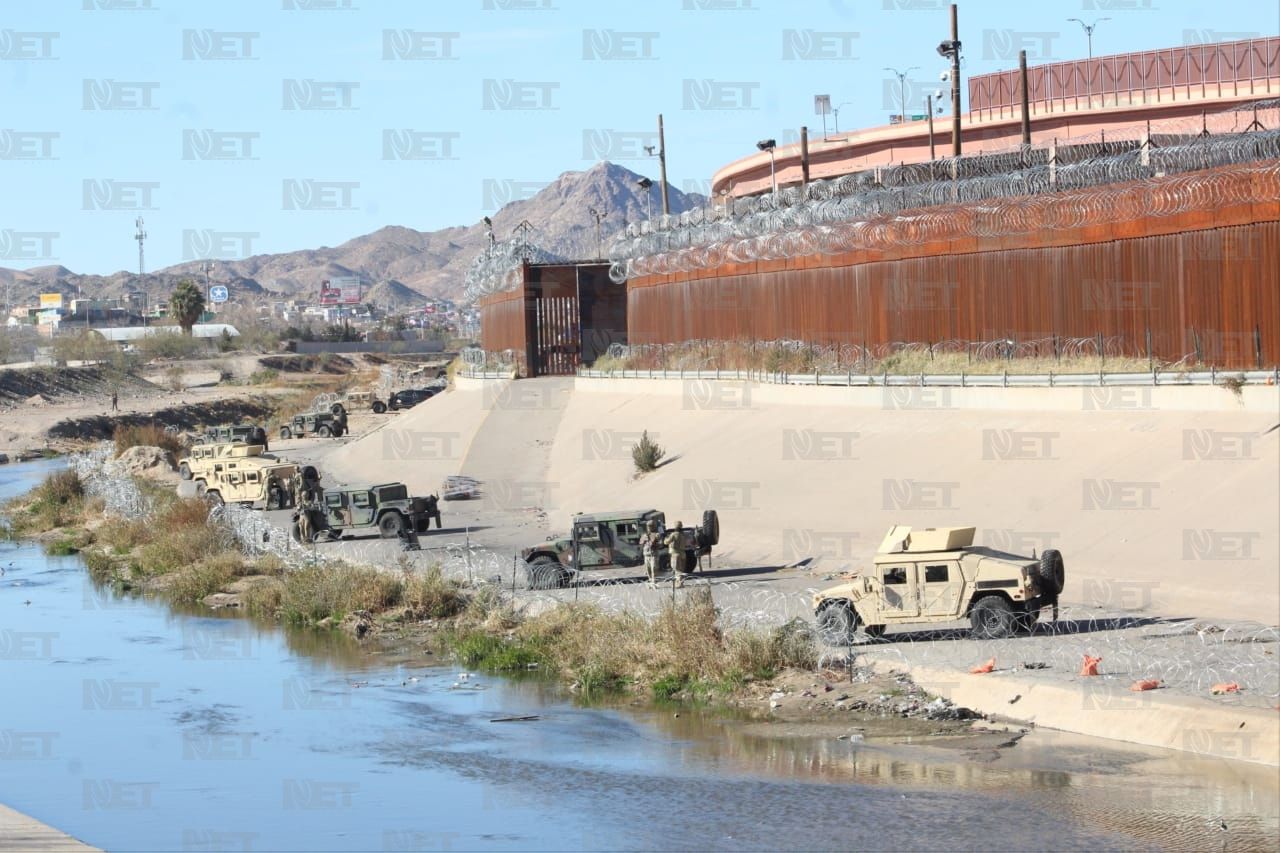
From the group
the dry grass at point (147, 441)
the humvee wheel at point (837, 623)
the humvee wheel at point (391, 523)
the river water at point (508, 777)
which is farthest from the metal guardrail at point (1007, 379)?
the dry grass at point (147, 441)

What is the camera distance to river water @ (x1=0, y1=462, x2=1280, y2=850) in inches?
677

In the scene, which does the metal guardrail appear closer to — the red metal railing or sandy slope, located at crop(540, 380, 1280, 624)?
sandy slope, located at crop(540, 380, 1280, 624)

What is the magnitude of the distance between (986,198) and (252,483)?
21951 millimetres

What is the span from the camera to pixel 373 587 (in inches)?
1244

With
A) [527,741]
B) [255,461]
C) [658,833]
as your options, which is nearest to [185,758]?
[527,741]

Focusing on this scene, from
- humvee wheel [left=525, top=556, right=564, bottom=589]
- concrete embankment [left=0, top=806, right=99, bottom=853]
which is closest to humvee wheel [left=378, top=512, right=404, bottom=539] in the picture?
humvee wheel [left=525, top=556, right=564, bottom=589]

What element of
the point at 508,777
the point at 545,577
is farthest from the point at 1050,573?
the point at 545,577

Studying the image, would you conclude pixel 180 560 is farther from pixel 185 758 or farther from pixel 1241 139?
pixel 1241 139

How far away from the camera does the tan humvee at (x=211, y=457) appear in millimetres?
50094

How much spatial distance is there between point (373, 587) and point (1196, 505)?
1425cm

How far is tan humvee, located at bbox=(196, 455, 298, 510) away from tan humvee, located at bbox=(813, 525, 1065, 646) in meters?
26.9

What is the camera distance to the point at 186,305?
170 m

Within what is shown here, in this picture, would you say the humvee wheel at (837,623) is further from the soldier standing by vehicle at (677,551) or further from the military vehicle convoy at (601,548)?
the military vehicle convoy at (601,548)

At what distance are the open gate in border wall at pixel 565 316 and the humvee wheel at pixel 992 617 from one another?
144ft
